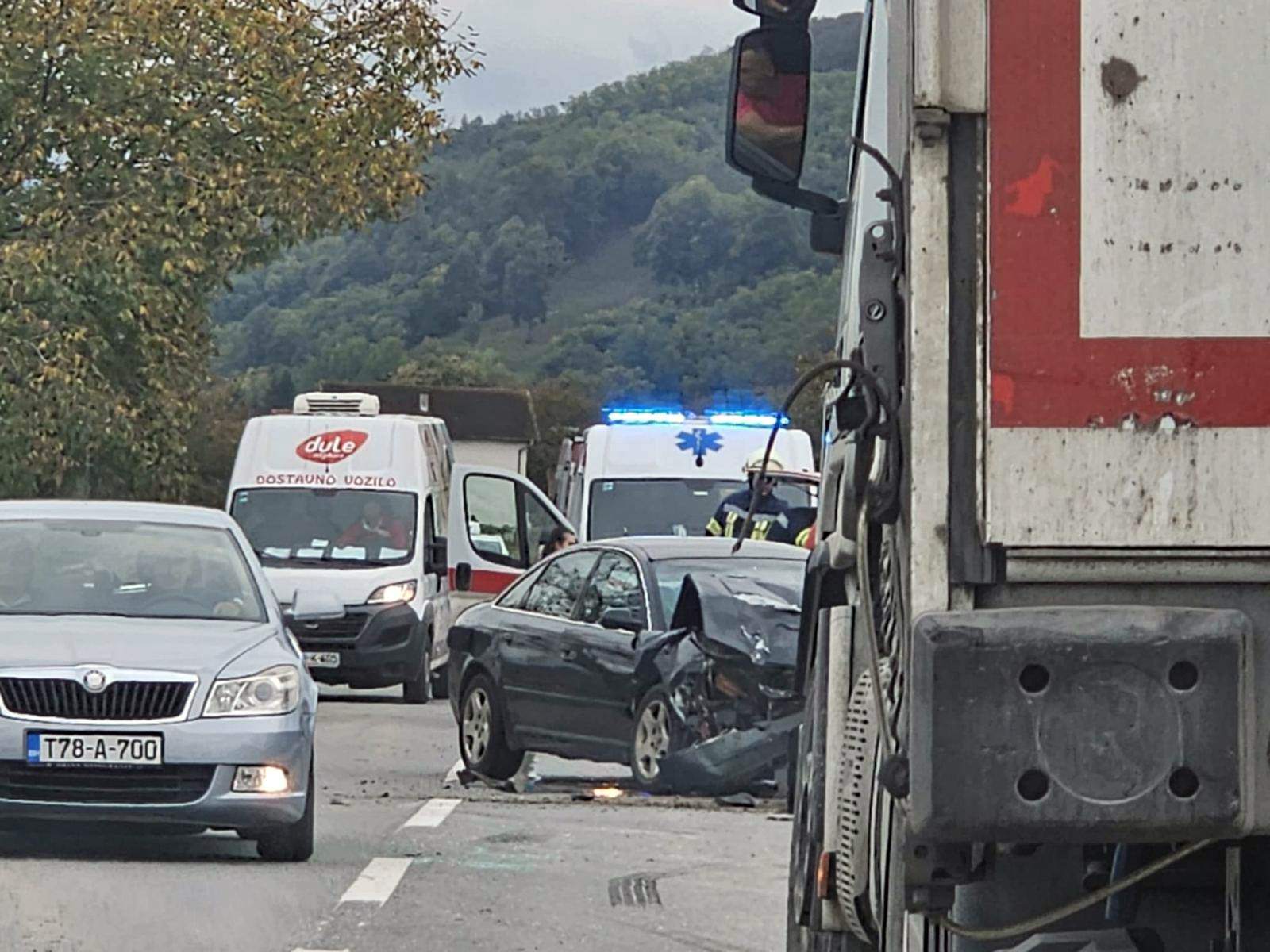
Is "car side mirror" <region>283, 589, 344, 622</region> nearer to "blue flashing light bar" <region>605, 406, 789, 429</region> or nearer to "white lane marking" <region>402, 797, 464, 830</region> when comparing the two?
"white lane marking" <region>402, 797, 464, 830</region>

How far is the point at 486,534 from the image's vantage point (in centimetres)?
2773

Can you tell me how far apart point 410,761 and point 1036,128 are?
1474 cm

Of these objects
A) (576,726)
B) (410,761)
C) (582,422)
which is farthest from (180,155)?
(582,422)

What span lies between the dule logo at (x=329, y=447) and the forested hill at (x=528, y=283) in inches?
1662

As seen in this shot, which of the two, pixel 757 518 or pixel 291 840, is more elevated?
pixel 757 518

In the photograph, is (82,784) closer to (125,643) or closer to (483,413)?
(125,643)

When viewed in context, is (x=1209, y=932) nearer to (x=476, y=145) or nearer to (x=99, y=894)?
(x=99, y=894)

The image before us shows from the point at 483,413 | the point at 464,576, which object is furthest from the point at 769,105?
the point at 483,413

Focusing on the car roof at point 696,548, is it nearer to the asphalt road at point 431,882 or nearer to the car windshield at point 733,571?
the car windshield at point 733,571

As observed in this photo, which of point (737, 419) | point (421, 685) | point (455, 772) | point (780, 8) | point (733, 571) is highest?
point (780, 8)

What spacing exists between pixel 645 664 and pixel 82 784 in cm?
504

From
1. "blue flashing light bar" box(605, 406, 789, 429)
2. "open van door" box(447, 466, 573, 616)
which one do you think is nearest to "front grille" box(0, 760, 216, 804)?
"blue flashing light bar" box(605, 406, 789, 429)

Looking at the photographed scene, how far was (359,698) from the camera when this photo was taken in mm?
26750

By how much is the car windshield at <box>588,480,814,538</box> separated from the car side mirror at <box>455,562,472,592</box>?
14.3ft
